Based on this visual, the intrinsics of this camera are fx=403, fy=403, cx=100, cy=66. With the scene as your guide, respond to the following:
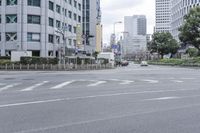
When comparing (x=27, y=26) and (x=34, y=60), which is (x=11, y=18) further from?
(x=34, y=60)

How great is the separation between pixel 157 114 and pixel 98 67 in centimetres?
5193

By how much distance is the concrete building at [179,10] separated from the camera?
444 ft

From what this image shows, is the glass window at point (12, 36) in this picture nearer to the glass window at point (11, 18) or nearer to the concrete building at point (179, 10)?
the glass window at point (11, 18)

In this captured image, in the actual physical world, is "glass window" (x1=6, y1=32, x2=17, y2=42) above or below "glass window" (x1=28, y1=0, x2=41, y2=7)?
below

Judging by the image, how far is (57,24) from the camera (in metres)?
80.3

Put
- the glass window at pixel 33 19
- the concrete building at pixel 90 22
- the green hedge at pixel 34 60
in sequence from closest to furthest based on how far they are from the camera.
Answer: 1. the green hedge at pixel 34 60
2. the glass window at pixel 33 19
3. the concrete building at pixel 90 22

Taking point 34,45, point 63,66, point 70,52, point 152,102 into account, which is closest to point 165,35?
point 70,52

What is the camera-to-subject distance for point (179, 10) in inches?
5910

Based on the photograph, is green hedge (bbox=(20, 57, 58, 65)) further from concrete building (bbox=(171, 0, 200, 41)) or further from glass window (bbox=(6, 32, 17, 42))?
concrete building (bbox=(171, 0, 200, 41))

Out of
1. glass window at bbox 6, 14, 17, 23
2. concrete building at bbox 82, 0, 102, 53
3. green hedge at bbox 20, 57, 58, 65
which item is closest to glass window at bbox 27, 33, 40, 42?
glass window at bbox 6, 14, 17, 23

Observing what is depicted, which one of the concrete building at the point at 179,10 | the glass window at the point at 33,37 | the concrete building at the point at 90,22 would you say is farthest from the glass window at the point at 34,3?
the concrete building at the point at 179,10

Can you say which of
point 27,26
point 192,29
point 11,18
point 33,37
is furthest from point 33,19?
point 192,29

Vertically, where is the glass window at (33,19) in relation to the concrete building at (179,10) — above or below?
below

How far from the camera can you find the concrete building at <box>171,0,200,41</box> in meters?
135
